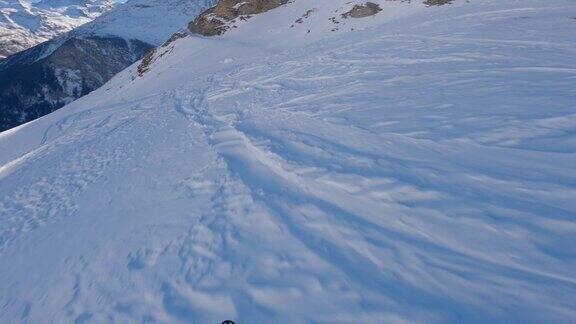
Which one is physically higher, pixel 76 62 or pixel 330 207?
pixel 330 207

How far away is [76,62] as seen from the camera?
111250 mm

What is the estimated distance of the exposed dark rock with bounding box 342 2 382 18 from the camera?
29.6 meters

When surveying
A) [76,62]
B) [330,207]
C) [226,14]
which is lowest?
[76,62]

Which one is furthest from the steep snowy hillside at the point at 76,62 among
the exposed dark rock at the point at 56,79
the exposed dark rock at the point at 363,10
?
the exposed dark rock at the point at 363,10

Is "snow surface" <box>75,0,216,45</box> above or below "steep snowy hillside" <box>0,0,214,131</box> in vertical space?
above

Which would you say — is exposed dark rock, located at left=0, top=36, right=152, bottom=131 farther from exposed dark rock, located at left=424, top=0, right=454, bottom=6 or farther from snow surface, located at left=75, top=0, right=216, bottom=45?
exposed dark rock, located at left=424, top=0, right=454, bottom=6

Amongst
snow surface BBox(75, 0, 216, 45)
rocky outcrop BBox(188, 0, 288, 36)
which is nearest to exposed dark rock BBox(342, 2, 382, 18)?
rocky outcrop BBox(188, 0, 288, 36)

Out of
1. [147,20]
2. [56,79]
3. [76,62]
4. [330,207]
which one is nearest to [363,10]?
[330,207]

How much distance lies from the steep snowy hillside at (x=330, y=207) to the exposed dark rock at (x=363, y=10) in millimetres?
18055

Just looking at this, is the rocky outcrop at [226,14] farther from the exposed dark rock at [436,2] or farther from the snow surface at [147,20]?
the snow surface at [147,20]

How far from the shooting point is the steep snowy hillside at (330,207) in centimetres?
388

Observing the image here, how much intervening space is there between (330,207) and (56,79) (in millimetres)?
124649

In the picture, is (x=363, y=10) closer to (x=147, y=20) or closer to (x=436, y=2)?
(x=436, y=2)

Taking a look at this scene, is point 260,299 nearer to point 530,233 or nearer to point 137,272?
point 137,272
